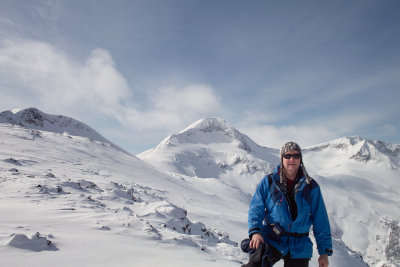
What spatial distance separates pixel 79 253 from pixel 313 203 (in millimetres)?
4115

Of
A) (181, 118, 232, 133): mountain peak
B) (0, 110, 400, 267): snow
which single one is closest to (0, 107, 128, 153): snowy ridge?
(0, 110, 400, 267): snow

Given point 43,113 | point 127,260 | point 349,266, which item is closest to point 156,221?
point 127,260

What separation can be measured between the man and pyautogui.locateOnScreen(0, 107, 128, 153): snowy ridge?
175 feet

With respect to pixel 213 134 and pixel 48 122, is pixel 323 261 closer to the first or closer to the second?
pixel 48 122

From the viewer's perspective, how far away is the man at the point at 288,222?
3.42 m

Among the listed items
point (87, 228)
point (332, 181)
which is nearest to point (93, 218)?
point (87, 228)

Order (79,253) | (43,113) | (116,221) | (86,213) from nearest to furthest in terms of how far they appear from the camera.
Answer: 1. (79,253)
2. (116,221)
3. (86,213)
4. (43,113)

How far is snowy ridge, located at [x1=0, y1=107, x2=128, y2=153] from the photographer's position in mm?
53697

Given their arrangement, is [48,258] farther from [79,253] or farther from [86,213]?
[86,213]

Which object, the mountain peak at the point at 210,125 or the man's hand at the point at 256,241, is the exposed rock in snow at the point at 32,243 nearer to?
the man's hand at the point at 256,241

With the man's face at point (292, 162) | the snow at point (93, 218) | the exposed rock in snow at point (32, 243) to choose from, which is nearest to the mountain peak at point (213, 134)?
the snow at point (93, 218)

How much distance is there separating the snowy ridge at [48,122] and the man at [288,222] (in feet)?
175

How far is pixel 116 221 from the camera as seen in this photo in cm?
681

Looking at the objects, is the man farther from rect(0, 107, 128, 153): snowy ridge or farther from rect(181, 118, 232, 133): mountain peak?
rect(181, 118, 232, 133): mountain peak
